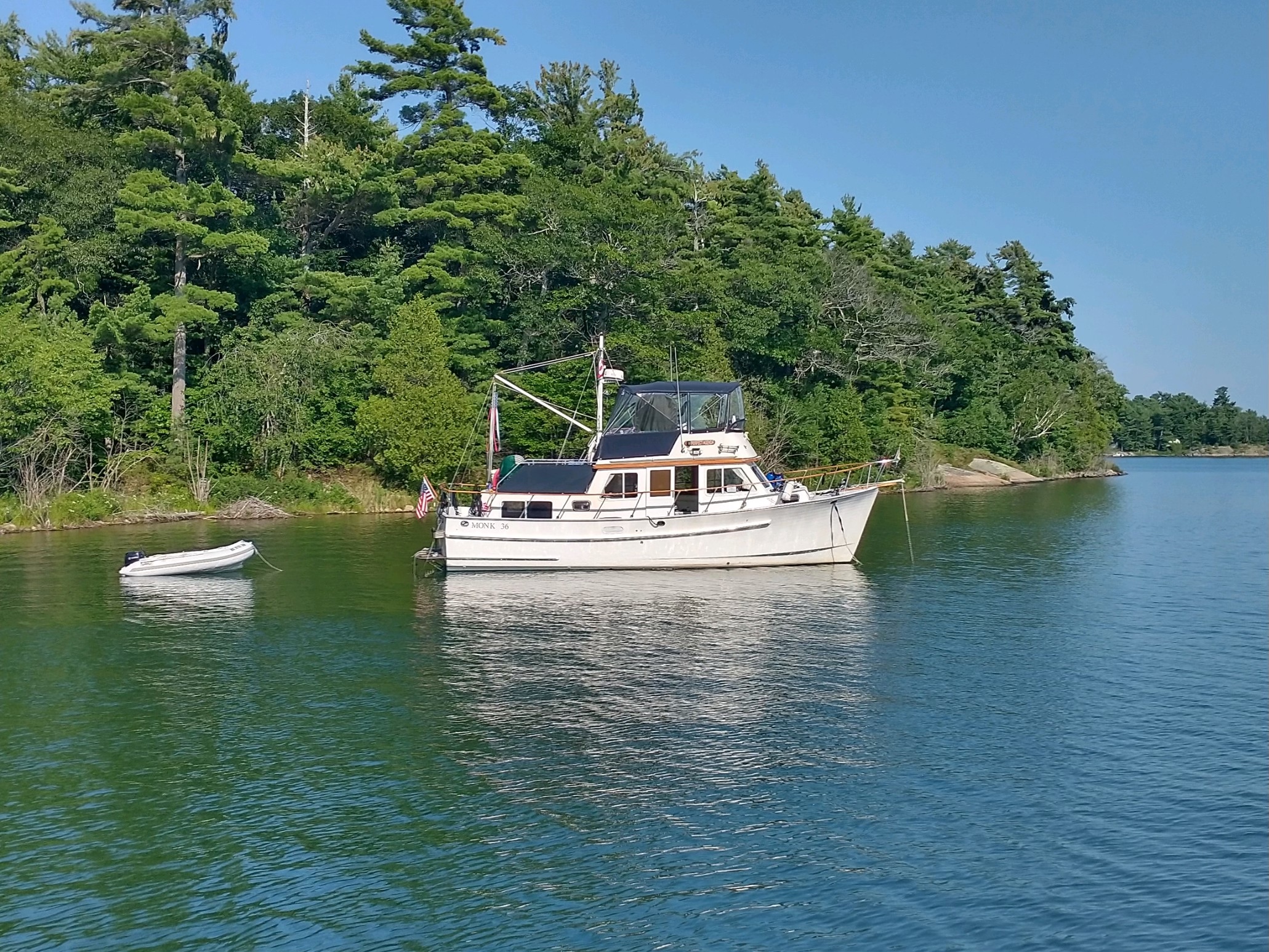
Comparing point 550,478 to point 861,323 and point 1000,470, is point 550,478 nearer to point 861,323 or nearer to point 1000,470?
point 861,323

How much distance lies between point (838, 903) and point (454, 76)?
54024 millimetres

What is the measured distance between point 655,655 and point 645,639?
149 cm

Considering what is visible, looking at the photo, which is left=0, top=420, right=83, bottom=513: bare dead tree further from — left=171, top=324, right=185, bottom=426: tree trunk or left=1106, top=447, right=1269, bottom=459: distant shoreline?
left=1106, top=447, right=1269, bottom=459: distant shoreline

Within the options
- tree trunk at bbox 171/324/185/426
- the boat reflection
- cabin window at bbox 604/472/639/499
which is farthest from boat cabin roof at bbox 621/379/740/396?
tree trunk at bbox 171/324/185/426

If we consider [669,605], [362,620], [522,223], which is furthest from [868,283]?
[362,620]

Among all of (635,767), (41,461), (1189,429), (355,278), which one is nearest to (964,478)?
(355,278)

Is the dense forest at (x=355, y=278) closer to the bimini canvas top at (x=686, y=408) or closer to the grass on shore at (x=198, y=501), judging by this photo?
the grass on shore at (x=198, y=501)

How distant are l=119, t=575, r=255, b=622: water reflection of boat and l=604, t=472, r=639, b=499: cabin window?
36.2 feet

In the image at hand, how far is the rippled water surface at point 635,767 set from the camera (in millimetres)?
11984

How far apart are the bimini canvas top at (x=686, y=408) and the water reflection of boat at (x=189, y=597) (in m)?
12.6

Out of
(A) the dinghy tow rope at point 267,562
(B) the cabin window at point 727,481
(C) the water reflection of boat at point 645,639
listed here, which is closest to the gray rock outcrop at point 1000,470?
(C) the water reflection of boat at point 645,639

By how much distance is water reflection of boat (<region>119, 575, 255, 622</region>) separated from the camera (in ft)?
91.0

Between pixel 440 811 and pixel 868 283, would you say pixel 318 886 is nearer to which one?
pixel 440 811

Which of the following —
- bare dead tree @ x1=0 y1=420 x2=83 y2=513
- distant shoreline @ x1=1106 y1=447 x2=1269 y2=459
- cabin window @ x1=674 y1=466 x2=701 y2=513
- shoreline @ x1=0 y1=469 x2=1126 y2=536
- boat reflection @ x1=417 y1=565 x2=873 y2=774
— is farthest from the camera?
distant shoreline @ x1=1106 y1=447 x2=1269 y2=459
